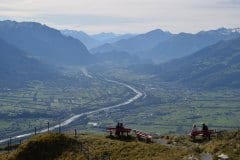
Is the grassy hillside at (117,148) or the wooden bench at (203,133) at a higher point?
the wooden bench at (203,133)

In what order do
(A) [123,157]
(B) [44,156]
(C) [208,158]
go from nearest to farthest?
1. (C) [208,158]
2. (A) [123,157]
3. (B) [44,156]

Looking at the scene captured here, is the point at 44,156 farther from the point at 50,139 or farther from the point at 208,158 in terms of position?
the point at 208,158

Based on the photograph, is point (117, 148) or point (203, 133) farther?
point (203, 133)

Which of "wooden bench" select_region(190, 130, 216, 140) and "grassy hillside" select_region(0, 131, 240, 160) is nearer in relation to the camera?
"grassy hillside" select_region(0, 131, 240, 160)

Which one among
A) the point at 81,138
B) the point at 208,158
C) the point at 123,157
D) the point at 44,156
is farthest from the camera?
the point at 81,138

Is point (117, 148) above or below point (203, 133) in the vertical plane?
below

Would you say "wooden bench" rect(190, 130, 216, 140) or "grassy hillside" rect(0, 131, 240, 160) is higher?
"wooden bench" rect(190, 130, 216, 140)

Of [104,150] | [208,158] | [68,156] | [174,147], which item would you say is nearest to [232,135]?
[174,147]

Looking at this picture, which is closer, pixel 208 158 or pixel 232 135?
pixel 208 158
